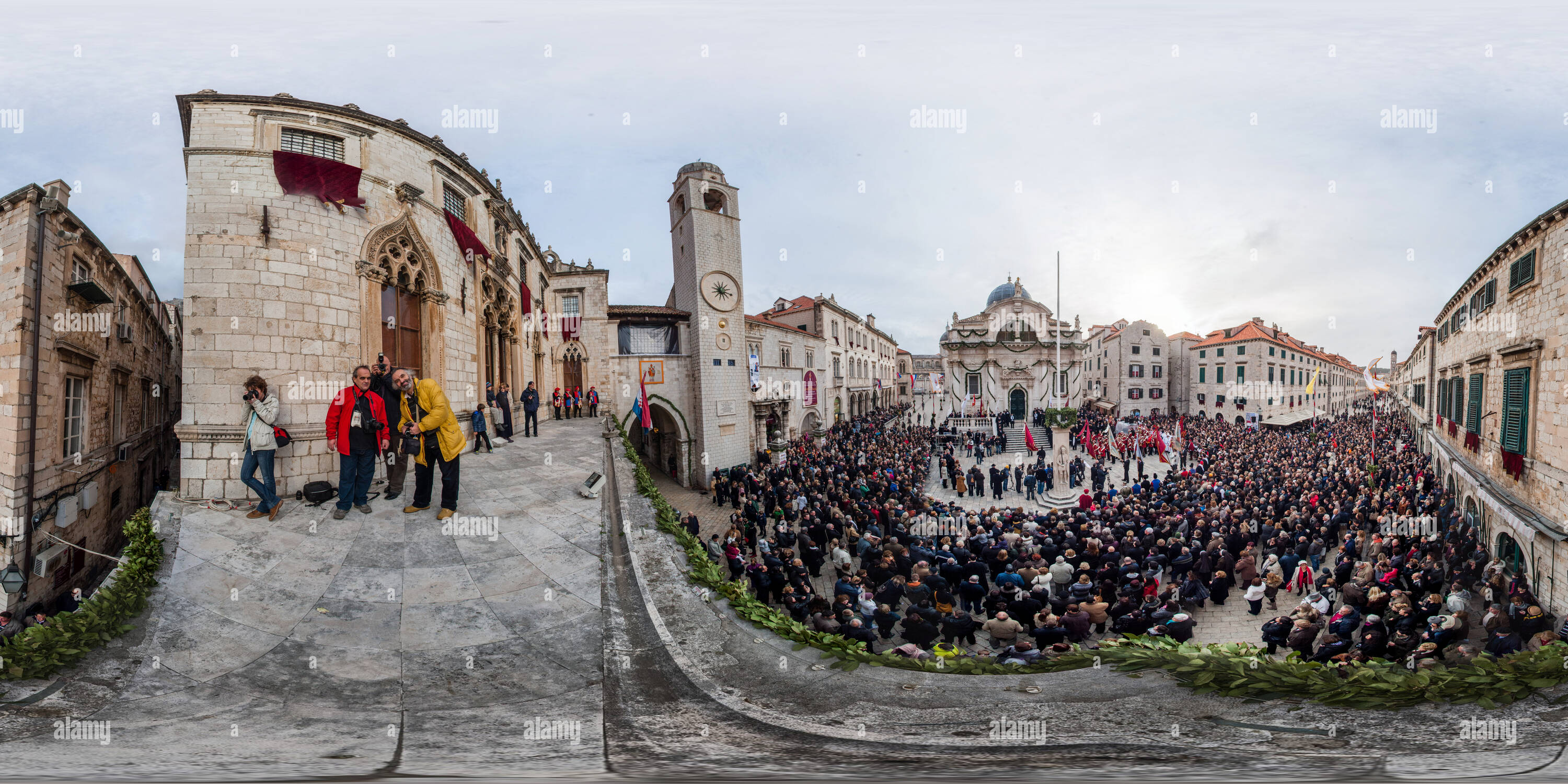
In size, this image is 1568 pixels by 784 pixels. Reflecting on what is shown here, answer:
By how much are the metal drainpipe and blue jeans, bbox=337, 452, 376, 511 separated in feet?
17.0

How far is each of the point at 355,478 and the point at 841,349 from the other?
44987 millimetres

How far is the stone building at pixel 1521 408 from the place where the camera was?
9.28m

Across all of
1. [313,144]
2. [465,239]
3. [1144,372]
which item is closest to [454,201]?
[465,239]

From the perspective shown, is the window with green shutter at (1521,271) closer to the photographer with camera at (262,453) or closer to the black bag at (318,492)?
the black bag at (318,492)

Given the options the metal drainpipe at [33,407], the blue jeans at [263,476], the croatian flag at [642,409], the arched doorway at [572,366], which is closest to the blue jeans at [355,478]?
the blue jeans at [263,476]

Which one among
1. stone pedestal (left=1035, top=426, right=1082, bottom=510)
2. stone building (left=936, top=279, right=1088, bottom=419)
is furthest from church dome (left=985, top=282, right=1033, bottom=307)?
stone pedestal (left=1035, top=426, right=1082, bottom=510)

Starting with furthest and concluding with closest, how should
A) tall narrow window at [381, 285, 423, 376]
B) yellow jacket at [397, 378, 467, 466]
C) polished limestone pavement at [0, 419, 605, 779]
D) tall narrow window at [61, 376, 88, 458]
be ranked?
tall narrow window at [381, 285, 423, 376], tall narrow window at [61, 376, 88, 458], yellow jacket at [397, 378, 467, 466], polished limestone pavement at [0, 419, 605, 779]

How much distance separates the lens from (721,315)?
2647 cm

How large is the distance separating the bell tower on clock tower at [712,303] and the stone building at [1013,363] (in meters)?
28.1

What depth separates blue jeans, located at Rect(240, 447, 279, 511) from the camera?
7477 millimetres

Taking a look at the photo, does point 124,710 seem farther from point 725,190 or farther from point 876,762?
point 725,190

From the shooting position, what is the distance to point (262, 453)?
759 centimetres

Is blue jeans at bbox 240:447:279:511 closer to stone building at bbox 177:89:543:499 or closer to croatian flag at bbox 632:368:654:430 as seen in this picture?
stone building at bbox 177:89:543:499

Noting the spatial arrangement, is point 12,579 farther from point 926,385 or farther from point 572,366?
point 926,385
